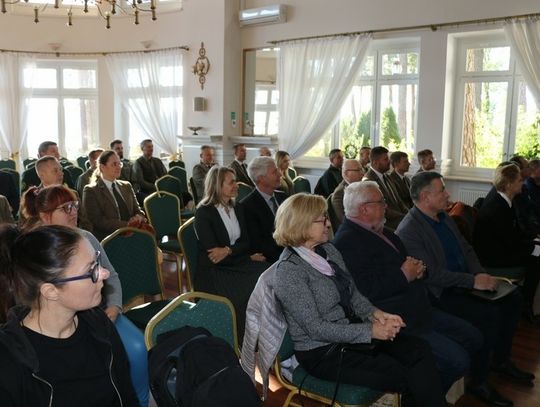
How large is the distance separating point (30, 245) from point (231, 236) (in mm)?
2286

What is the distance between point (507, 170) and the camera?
429 cm

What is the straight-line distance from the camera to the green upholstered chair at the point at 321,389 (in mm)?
2277

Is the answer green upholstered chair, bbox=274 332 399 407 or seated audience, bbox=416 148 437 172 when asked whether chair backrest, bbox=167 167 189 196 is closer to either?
seated audience, bbox=416 148 437 172

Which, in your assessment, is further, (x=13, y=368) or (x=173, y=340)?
(x=173, y=340)

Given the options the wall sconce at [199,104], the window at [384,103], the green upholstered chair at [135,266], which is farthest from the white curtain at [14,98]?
the green upholstered chair at [135,266]

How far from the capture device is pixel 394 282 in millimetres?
2805

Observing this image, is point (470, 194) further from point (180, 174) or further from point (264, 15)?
point (264, 15)

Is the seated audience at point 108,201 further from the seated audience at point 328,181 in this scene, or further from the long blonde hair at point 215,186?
the seated audience at point 328,181

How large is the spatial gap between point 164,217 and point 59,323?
3.60m

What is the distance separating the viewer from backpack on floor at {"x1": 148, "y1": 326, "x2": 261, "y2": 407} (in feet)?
5.03

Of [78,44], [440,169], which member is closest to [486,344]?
[440,169]

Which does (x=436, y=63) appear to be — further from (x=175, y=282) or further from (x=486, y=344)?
(x=486, y=344)

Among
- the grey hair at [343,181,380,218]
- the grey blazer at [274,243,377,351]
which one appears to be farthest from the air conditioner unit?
the grey blazer at [274,243,377,351]

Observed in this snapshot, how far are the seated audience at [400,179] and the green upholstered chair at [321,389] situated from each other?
3.91 metres
